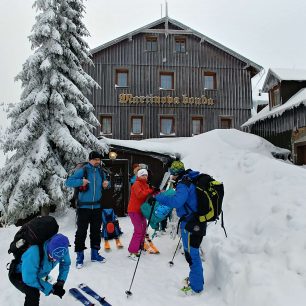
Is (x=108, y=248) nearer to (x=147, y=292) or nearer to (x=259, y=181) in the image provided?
(x=147, y=292)

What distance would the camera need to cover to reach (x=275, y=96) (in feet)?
65.3

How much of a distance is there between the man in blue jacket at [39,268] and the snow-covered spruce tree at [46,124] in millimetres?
8083

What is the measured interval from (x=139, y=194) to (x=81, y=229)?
143 cm

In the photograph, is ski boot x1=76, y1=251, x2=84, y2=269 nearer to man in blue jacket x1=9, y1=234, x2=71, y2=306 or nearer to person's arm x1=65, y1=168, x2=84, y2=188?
person's arm x1=65, y1=168, x2=84, y2=188

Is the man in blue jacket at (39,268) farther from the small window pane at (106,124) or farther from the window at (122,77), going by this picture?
the window at (122,77)

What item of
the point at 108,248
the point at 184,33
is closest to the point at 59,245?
the point at 108,248

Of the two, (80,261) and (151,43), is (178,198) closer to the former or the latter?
(80,261)

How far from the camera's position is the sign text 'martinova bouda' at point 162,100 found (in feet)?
81.3

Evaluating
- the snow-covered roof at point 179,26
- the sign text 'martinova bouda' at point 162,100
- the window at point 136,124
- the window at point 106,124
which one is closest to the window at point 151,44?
the snow-covered roof at point 179,26

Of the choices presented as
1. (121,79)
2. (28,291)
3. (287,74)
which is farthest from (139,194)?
(121,79)

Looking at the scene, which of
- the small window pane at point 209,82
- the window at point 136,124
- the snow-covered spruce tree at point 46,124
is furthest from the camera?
the small window pane at point 209,82

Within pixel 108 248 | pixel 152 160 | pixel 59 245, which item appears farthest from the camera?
pixel 152 160

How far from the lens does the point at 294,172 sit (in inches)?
339

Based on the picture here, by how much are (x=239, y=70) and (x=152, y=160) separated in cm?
1368
